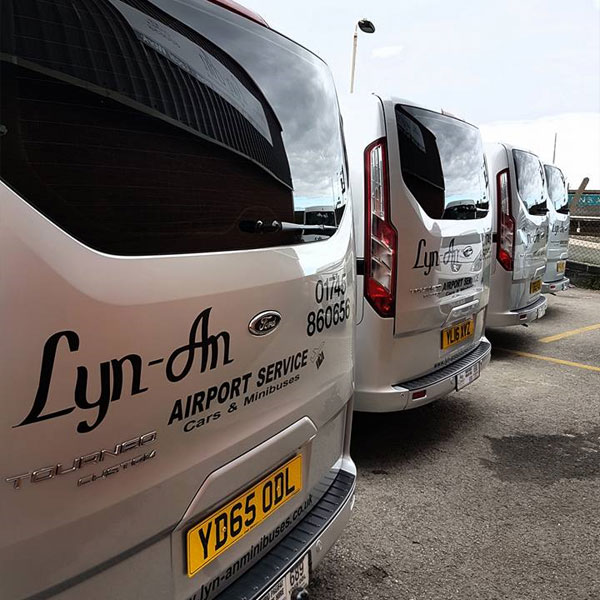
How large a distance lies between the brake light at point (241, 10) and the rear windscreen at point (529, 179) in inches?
184

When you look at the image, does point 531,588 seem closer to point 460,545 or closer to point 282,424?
point 460,545

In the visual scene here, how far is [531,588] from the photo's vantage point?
232 centimetres

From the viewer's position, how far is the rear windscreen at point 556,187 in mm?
7598

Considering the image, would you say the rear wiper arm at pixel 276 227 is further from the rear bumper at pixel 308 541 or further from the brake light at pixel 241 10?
the rear bumper at pixel 308 541

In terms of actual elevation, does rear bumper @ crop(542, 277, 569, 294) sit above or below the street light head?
below

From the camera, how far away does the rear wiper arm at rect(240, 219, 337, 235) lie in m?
1.54

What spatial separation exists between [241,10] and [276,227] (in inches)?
23.6

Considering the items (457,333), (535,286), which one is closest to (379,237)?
(457,333)

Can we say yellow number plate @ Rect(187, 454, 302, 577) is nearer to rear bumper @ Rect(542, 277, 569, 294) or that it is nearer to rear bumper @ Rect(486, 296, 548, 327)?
rear bumper @ Rect(486, 296, 548, 327)

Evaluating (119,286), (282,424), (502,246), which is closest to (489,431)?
(502,246)

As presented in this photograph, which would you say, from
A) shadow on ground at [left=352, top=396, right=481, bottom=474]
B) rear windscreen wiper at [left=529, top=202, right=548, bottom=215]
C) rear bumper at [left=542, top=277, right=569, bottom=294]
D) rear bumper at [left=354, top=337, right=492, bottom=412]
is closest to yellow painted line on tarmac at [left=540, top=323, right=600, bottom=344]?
rear bumper at [left=542, top=277, right=569, bottom=294]

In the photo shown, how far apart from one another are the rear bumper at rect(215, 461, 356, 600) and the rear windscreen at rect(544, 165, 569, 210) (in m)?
6.49

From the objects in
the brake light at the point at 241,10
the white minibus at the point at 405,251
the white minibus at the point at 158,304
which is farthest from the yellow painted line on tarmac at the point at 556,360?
the brake light at the point at 241,10

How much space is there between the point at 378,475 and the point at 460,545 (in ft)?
2.36
